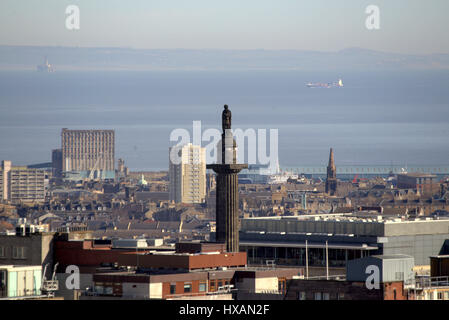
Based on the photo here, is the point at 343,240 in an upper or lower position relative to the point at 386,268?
upper

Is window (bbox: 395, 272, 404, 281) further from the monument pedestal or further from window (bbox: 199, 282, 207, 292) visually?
the monument pedestal

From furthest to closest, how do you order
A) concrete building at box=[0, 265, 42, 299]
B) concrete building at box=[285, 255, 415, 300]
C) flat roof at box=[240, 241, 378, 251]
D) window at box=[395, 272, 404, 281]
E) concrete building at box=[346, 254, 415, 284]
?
flat roof at box=[240, 241, 378, 251]
concrete building at box=[0, 265, 42, 299]
window at box=[395, 272, 404, 281]
concrete building at box=[346, 254, 415, 284]
concrete building at box=[285, 255, 415, 300]

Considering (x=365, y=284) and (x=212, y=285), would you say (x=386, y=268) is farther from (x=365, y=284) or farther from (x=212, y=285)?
(x=212, y=285)

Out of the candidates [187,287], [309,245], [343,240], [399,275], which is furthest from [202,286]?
[343,240]

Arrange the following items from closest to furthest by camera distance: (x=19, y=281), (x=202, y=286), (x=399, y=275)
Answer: (x=399, y=275)
(x=19, y=281)
(x=202, y=286)

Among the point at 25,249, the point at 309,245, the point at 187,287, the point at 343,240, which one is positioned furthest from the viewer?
the point at 343,240

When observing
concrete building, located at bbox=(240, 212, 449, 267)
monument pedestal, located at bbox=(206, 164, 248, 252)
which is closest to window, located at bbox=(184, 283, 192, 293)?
concrete building, located at bbox=(240, 212, 449, 267)

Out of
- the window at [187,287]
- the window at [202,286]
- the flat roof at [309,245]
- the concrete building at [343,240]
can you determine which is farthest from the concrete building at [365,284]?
the flat roof at [309,245]
